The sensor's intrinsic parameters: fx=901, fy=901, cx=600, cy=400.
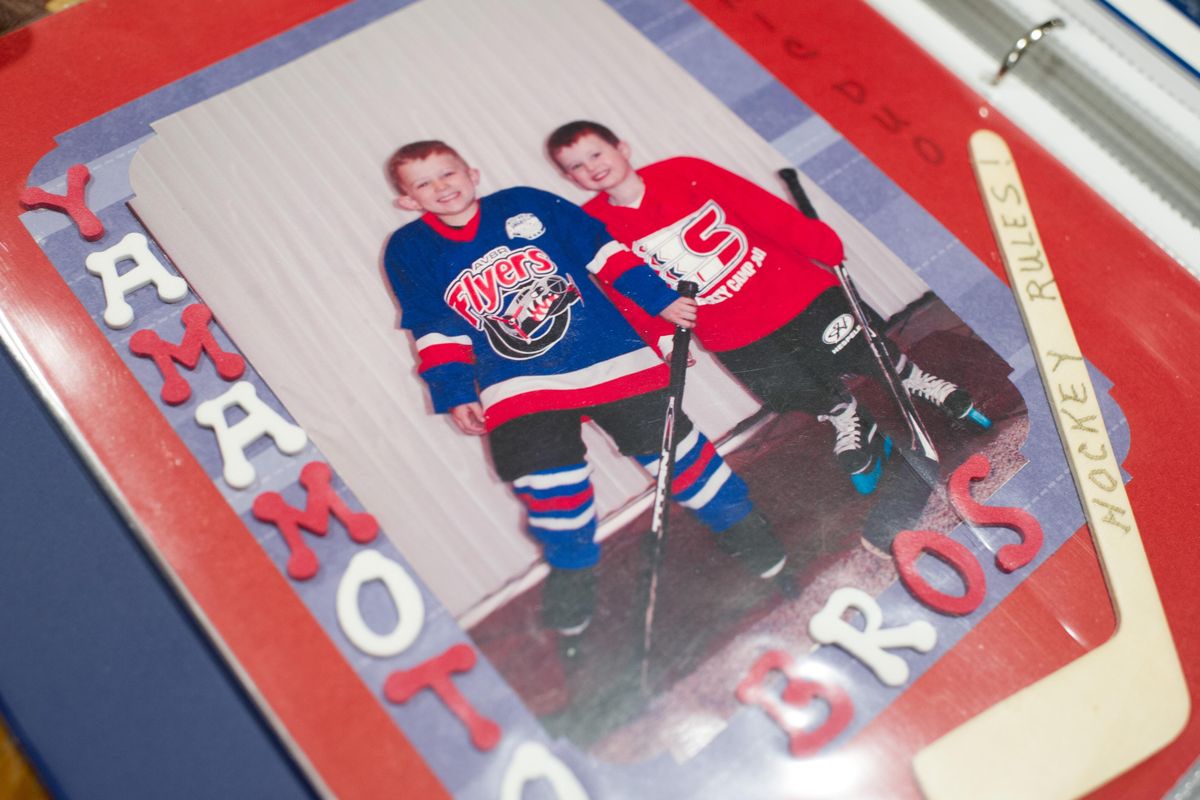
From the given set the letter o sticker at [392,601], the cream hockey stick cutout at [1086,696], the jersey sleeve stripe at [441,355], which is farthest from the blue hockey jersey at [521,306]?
the cream hockey stick cutout at [1086,696]

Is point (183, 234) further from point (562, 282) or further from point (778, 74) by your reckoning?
point (778, 74)

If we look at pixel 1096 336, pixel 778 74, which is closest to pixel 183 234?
pixel 778 74

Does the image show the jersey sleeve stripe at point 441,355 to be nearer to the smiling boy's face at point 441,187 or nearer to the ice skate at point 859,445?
the smiling boy's face at point 441,187

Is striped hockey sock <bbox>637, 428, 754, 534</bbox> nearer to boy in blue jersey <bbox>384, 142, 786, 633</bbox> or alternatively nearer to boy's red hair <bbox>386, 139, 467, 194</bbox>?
boy in blue jersey <bbox>384, 142, 786, 633</bbox>

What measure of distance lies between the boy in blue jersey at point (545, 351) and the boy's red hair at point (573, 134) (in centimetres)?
5

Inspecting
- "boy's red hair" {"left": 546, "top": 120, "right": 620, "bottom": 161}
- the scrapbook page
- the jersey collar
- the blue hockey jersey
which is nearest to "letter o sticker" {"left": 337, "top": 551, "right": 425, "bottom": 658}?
the scrapbook page

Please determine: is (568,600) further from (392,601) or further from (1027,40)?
(1027,40)

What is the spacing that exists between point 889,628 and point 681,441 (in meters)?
0.19

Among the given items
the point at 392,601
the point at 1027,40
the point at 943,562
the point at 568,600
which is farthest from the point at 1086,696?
the point at 1027,40

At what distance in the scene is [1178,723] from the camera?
608 mm

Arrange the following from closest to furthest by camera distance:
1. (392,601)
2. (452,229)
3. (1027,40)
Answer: (392,601) → (452,229) → (1027,40)

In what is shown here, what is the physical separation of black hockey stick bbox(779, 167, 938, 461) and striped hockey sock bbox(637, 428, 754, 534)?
14cm

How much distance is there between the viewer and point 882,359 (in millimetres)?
686

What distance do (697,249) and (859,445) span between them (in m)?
0.19
